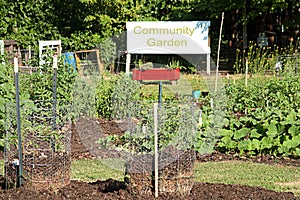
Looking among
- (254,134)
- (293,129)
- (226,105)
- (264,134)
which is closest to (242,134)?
(254,134)

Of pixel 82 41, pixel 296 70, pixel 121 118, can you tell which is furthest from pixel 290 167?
pixel 82 41

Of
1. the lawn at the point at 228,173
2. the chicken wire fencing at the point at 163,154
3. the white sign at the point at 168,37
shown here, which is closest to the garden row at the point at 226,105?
the lawn at the point at 228,173

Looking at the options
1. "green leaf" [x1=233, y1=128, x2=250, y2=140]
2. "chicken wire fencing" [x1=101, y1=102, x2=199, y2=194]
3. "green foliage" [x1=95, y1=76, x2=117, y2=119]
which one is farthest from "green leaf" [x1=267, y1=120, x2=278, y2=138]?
"green foliage" [x1=95, y1=76, x2=117, y2=119]

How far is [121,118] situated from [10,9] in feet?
38.6

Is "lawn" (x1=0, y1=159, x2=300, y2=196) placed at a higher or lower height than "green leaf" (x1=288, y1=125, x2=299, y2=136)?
lower

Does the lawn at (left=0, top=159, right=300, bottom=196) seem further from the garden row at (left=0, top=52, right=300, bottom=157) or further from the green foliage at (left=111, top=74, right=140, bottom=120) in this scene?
the green foliage at (left=111, top=74, right=140, bottom=120)

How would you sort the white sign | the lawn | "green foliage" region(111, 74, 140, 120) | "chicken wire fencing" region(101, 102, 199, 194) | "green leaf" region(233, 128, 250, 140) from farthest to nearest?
the white sign → "green foliage" region(111, 74, 140, 120) → "green leaf" region(233, 128, 250, 140) → the lawn → "chicken wire fencing" region(101, 102, 199, 194)

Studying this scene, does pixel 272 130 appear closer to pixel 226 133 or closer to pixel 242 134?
pixel 242 134

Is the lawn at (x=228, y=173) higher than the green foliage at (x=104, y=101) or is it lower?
lower

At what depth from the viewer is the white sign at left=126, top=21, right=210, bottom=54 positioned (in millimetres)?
19062

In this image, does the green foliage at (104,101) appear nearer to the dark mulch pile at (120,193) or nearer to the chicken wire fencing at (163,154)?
the dark mulch pile at (120,193)

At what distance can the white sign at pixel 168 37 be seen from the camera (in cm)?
1906

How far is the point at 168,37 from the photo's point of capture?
19266 mm

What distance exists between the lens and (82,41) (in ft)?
68.2
